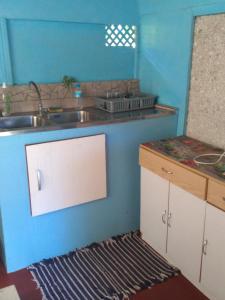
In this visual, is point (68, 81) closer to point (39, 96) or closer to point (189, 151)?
point (39, 96)

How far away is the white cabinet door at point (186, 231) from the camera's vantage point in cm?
176

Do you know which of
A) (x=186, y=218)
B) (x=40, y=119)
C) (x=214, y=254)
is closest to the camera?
(x=214, y=254)

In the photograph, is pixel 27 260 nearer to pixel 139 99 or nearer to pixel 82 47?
pixel 139 99

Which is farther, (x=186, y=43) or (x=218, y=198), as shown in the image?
(x=186, y=43)

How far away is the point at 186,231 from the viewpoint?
1.86m

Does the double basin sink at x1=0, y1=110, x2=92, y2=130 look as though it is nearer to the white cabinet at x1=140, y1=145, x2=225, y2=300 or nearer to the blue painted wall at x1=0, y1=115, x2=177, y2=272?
the blue painted wall at x1=0, y1=115, x2=177, y2=272

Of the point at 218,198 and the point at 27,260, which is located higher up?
the point at 218,198

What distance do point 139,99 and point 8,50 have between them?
3.41 feet

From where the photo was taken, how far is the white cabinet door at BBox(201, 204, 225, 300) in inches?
63.0

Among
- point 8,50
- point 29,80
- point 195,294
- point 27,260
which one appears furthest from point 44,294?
point 8,50

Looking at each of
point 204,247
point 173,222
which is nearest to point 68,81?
point 173,222

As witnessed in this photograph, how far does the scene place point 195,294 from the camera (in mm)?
1854

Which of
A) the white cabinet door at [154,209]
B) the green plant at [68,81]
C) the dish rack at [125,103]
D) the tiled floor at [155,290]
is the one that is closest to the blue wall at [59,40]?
the green plant at [68,81]

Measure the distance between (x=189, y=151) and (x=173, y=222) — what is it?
46cm
